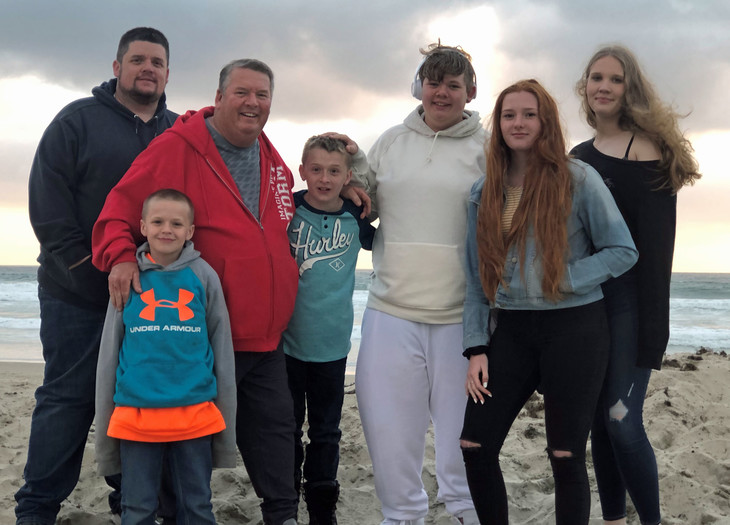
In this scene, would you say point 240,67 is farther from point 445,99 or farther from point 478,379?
point 478,379

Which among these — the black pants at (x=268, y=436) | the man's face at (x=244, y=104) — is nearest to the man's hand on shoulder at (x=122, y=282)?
the black pants at (x=268, y=436)

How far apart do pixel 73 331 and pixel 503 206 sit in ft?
6.43

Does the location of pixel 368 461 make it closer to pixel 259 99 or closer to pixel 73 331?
pixel 73 331

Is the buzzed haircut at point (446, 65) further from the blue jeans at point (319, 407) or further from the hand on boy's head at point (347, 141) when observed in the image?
the blue jeans at point (319, 407)

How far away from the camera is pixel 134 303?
2.54 meters

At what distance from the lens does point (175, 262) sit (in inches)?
101

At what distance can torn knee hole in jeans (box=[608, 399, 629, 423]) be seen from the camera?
108 inches

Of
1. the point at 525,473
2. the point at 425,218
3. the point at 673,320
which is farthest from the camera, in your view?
the point at 673,320

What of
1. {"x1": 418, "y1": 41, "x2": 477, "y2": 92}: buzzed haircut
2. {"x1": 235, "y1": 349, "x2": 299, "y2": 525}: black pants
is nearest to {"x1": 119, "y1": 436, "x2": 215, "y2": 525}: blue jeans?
{"x1": 235, "y1": 349, "x2": 299, "y2": 525}: black pants

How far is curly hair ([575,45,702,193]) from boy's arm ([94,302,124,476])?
7.35 ft

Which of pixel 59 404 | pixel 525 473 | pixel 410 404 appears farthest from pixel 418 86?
pixel 525 473

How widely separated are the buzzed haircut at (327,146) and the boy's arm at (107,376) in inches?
43.1

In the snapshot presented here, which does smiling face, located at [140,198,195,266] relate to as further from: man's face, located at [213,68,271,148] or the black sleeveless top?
the black sleeveless top

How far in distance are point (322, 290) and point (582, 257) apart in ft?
3.66
